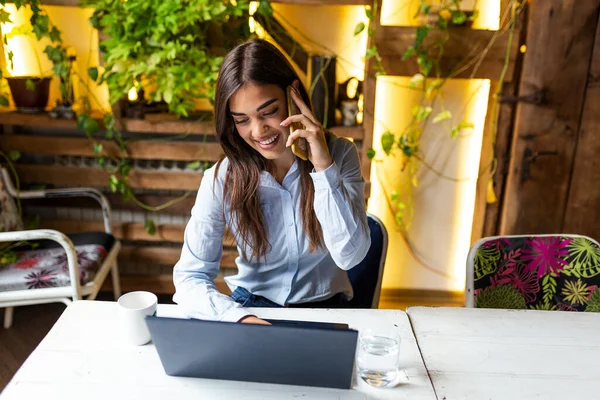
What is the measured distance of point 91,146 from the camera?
2625 millimetres

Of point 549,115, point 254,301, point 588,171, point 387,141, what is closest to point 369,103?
point 387,141

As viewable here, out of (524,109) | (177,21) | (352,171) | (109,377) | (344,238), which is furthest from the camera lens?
(524,109)

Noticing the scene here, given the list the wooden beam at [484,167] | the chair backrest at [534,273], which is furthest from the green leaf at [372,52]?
the chair backrest at [534,273]

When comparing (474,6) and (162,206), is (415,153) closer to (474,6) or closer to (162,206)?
(474,6)

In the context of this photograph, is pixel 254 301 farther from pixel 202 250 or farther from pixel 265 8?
pixel 265 8

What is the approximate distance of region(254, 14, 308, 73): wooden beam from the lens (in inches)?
98.1

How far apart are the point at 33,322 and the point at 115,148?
936mm

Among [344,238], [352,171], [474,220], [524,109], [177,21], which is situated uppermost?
[177,21]

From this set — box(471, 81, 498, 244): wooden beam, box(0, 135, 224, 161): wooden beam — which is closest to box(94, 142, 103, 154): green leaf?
box(0, 135, 224, 161): wooden beam

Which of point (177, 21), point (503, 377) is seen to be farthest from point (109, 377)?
point (177, 21)

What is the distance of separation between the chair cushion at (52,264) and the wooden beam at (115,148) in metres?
0.42

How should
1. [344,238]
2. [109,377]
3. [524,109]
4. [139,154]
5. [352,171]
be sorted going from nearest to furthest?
[109,377]
[344,238]
[352,171]
[524,109]
[139,154]

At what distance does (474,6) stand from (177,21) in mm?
1331

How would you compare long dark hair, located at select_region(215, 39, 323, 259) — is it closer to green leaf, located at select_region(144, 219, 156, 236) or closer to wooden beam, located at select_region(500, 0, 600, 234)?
green leaf, located at select_region(144, 219, 156, 236)
